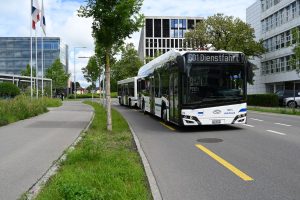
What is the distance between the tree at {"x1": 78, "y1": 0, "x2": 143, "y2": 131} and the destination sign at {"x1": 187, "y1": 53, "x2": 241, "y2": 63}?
2.62 metres

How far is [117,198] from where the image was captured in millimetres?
5852

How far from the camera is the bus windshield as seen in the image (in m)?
15.5

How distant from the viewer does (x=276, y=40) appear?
60562 mm

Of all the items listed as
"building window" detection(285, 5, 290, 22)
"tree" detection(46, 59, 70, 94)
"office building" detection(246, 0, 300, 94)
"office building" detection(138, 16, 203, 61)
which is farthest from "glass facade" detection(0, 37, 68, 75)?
"building window" detection(285, 5, 290, 22)

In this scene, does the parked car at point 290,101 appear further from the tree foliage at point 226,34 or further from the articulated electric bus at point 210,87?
the articulated electric bus at point 210,87

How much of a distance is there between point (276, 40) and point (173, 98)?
47387 mm

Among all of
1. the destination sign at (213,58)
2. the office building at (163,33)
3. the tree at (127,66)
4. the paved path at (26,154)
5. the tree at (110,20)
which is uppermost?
the office building at (163,33)

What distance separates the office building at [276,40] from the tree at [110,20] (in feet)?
125

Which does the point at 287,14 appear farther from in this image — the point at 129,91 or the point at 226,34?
the point at 129,91

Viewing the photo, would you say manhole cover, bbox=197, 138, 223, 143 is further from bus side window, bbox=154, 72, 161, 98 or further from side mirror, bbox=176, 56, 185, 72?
bus side window, bbox=154, 72, 161, 98

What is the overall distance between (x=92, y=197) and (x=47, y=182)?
1.99 m

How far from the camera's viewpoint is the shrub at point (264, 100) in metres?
42.2

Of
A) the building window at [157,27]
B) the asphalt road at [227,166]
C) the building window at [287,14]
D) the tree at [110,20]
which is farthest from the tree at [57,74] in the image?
the asphalt road at [227,166]

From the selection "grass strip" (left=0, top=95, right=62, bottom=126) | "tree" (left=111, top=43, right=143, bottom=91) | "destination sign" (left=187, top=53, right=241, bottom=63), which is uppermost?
"tree" (left=111, top=43, right=143, bottom=91)
